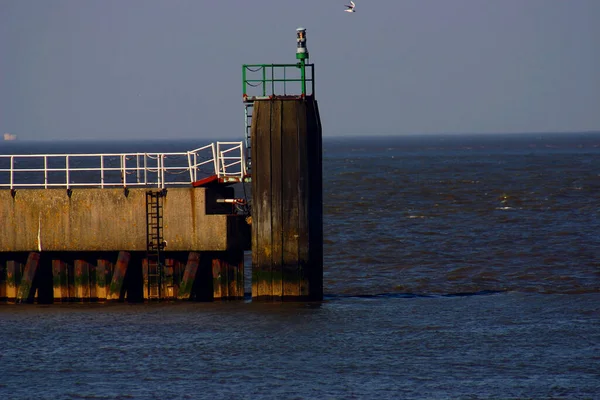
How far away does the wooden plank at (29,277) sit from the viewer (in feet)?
97.7

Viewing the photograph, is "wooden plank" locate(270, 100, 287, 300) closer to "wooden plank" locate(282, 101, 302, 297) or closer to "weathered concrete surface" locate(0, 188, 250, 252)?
"wooden plank" locate(282, 101, 302, 297)

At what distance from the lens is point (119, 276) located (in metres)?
29.5

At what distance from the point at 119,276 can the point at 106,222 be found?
1.54 metres

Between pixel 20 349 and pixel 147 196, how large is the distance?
227 inches

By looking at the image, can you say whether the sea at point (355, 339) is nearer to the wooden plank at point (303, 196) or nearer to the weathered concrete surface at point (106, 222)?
the wooden plank at point (303, 196)

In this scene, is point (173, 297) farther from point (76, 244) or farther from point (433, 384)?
point (433, 384)

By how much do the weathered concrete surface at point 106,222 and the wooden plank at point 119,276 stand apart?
0.85ft

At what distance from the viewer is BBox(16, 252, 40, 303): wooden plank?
2977 cm

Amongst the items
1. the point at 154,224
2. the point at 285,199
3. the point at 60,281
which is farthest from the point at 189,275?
the point at 60,281

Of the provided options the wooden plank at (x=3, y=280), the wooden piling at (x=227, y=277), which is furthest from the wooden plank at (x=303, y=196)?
the wooden plank at (x=3, y=280)

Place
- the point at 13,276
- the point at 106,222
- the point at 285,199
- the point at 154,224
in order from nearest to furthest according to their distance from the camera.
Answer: the point at 285,199 → the point at 154,224 → the point at 106,222 → the point at 13,276

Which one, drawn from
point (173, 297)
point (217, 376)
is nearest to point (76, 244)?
point (173, 297)

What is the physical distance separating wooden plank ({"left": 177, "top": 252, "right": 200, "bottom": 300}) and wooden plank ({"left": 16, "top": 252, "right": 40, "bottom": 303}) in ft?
13.8

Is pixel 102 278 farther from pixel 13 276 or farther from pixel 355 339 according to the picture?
pixel 355 339
